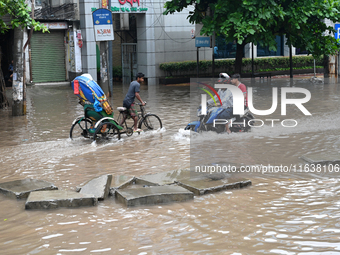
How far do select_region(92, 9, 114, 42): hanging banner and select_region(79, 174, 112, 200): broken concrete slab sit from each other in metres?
12.8

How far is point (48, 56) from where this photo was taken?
26.1 metres

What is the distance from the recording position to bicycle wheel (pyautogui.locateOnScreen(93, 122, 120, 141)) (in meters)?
10.5

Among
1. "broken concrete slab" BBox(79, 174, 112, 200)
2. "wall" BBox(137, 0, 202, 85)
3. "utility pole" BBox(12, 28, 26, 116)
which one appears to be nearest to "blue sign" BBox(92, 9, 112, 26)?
"utility pole" BBox(12, 28, 26, 116)

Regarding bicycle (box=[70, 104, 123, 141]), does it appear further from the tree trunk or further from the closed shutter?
the closed shutter

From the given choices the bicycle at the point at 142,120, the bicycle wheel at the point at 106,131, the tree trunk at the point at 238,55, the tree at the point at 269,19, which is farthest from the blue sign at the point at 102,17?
the bicycle wheel at the point at 106,131

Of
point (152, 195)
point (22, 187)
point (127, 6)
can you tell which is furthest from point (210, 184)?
point (127, 6)

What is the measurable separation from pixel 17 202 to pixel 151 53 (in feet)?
68.1

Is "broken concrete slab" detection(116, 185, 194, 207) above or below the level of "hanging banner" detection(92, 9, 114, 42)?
below

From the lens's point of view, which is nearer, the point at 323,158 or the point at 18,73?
the point at 323,158

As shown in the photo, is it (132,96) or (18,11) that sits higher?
(18,11)

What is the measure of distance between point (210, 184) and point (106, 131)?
4.57 metres

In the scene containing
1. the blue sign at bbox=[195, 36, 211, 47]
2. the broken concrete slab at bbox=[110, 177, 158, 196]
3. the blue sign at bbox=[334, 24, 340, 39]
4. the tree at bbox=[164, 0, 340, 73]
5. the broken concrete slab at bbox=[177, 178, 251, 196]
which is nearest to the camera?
the broken concrete slab at bbox=[177, 178, 251, 196]

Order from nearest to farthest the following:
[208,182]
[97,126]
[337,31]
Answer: [208,182] < [97,126] < [337,31]

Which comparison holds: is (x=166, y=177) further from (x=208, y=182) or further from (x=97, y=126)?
(x=97, y=126)
